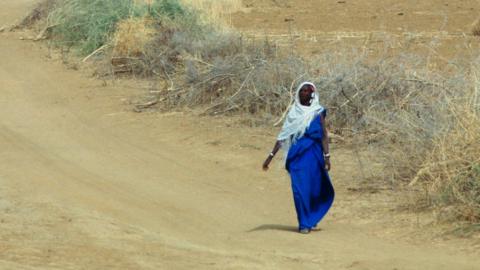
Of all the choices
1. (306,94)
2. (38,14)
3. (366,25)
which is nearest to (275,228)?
(306,94)

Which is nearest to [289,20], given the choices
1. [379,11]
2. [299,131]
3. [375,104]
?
[379,11]

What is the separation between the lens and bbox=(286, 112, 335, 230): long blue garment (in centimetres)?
928

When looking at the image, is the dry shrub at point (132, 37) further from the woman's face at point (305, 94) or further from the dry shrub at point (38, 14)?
the woman's face at point (305, 94)

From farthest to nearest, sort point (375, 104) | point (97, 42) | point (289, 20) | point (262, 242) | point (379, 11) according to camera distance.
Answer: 1. point (379, 11)
2. point (289, 20)
3. point (97, 42)
4. point (375, 104)
5. point (262, 242)

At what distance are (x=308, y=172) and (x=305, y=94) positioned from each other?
68cm

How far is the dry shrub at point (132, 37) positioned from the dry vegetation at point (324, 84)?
2cm

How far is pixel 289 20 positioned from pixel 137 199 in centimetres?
1480

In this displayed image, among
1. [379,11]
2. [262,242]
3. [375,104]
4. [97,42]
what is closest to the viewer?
[262,242]

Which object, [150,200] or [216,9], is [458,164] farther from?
[216,9]

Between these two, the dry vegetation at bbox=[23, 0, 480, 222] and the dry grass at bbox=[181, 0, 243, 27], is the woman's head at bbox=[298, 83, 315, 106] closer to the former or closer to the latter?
the dry vegetation at bbox=[23, 0, 480, 222]

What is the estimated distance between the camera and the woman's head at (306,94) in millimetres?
9203

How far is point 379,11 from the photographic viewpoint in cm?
2702

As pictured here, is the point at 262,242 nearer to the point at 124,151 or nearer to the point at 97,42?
the point at 124,151

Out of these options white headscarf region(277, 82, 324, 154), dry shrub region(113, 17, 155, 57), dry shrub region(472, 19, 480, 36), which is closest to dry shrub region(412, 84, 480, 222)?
white headscarf region(277, 82, 324, 154)
